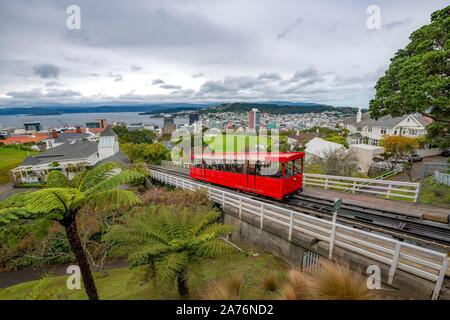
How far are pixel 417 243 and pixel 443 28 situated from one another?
11.0 m

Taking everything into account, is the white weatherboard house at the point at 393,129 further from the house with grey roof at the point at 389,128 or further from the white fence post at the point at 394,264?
the white fence post at the point at 394,264

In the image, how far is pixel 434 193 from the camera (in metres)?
10.6

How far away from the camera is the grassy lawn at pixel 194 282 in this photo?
211 inches

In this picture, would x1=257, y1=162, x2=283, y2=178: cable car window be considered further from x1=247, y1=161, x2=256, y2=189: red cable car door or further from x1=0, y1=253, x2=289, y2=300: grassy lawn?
x1=0, y1=253, x2=289, y2=300: grassy lawn

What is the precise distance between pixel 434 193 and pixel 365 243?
28.3 feet

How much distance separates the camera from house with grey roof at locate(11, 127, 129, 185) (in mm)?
27969

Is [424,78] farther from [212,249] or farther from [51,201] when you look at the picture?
[51,201]

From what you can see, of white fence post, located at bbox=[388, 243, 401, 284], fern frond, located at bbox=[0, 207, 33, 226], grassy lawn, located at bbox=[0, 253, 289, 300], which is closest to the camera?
fern frond, located at bbox=[0, 207, 33, 226]

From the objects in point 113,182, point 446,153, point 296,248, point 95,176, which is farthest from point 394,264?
point 446,153

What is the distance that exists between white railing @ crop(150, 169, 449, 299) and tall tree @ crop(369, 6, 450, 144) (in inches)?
316

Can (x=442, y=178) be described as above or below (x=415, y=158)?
above

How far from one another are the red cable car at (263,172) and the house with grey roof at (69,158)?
20379 millimetres

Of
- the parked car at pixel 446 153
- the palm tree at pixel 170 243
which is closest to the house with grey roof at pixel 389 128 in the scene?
the parked car at pixel 446 153

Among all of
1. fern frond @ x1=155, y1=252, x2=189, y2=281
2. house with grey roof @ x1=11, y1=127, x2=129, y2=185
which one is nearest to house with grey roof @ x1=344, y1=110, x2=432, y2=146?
fern frond @ x1=155, y1=252, x2=189, y2=281
